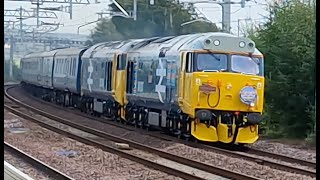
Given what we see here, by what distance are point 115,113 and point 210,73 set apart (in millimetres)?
5924

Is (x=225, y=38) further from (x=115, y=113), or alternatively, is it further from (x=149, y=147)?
(x=115, y=113)

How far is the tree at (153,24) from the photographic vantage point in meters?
14.4

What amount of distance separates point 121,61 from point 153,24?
1099mm

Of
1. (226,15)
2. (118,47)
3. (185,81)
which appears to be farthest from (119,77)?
(185,81)

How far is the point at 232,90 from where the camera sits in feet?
40.7

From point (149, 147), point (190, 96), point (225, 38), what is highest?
point (225, 38)

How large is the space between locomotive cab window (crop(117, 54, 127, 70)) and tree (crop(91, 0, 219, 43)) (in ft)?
1.93

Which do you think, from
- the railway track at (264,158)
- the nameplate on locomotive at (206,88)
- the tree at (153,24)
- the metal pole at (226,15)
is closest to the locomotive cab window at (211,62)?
the nameplate on locomotive at (206,88)

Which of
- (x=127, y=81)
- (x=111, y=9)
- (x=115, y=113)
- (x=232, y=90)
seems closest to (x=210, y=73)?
(x=232, y=90)

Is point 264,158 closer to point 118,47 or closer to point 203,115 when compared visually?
point 203,115

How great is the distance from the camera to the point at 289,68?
573 inches

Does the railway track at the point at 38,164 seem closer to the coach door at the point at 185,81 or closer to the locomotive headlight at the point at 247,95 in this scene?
the coach door at the point at 185,81

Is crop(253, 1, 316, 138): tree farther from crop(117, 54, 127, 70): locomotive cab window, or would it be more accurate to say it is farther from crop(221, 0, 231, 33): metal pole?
crop(117, 54, 127, 70): locomotive cab window

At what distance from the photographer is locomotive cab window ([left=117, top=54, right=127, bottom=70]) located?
655 inches
